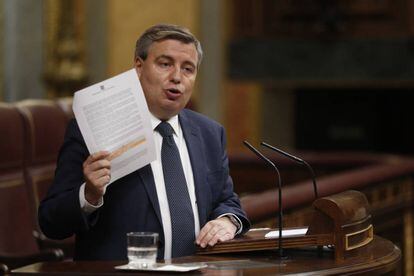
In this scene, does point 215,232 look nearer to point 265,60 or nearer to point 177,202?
point 177,202

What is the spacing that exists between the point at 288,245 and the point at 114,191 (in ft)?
1.49

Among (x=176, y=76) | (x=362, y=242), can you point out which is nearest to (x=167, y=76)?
(x=176, y=76)

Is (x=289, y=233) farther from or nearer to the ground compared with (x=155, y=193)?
nearer to the ground

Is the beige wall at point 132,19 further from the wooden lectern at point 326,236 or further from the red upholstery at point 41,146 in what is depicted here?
the wooden lectern at point 326,236

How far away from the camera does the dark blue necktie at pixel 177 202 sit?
8.94 feet

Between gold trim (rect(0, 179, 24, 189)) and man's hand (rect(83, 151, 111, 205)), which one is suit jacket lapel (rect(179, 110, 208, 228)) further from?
gold trim (rect(0, 179, 24, 189))

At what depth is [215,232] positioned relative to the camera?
2.71 meters

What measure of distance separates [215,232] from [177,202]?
0.12 metres

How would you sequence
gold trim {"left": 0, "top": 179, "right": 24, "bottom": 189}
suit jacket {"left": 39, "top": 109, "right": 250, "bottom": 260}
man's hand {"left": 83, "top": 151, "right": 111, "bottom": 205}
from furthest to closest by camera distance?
gold trim {"left": 0, "top": 179, "right": 24, "bottom": 189} < suit jacket {"left": 39, "top": 109, "right": 250, "bottom": 260} < man's hand {"left": 83, "top": 151, "right": 111, "bottom": 205}

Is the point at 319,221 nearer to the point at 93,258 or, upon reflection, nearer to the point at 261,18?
the point at 93,258

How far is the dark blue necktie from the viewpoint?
107 inches

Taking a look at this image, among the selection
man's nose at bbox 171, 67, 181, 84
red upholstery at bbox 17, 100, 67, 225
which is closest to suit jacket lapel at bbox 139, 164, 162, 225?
man's nose at bbox 171, 67, 181, 84

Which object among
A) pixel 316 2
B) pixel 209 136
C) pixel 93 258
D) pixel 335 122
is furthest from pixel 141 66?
pixel 335 122

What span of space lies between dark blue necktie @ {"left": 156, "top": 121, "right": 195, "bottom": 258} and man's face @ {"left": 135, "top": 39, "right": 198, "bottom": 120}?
0.07 m
